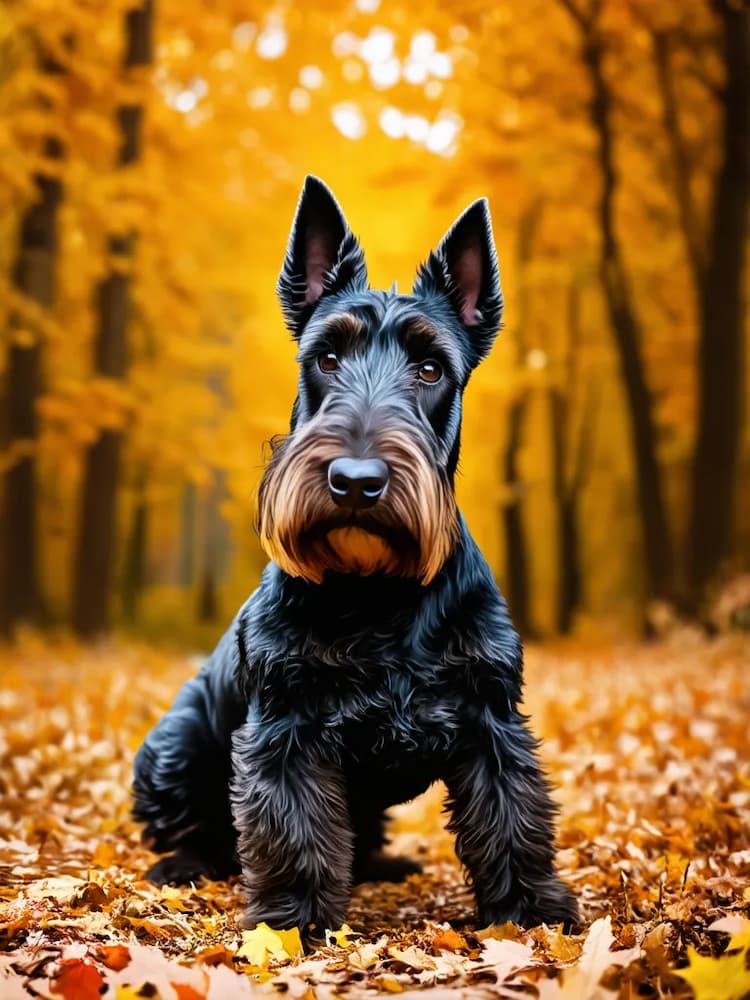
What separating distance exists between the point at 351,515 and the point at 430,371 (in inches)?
23.2

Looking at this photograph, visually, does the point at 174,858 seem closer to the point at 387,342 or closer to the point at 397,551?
the point at 397,551

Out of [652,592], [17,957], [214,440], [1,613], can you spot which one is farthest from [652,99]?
[17,957]

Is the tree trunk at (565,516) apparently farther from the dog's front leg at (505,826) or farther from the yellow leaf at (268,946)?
the yellow leaf at (268,946)

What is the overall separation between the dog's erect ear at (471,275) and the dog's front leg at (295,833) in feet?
4.51

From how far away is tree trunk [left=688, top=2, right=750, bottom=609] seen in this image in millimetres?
11625

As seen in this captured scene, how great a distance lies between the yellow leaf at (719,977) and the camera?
2.36 metres

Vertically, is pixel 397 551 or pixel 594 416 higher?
pixel 594 416

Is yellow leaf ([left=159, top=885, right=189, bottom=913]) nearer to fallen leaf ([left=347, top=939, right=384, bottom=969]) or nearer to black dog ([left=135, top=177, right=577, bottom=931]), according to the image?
black dog ([left=135, top=177, right=577, bottom=931])

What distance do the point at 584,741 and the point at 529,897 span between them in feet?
10.9

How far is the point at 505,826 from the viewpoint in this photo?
10.7 ft

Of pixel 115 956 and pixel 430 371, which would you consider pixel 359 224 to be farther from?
pixel 115 956

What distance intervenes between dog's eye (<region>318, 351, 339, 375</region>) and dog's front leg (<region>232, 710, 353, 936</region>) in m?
1.05

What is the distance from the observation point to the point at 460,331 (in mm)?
3432

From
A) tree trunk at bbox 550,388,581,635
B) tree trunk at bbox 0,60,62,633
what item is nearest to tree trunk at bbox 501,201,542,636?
tree trunk at bbox 550,388,581,635
